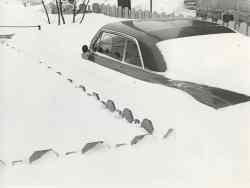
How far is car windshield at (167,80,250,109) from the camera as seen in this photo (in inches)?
161

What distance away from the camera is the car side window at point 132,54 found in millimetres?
5133

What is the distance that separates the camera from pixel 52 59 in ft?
26.6

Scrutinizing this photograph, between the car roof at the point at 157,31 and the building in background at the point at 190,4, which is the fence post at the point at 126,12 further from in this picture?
the car roof at the point at 157,31

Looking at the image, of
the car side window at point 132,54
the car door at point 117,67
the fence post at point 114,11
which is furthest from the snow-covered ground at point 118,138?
the fence post at point 114,11

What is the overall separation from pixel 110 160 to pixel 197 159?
2.35ft

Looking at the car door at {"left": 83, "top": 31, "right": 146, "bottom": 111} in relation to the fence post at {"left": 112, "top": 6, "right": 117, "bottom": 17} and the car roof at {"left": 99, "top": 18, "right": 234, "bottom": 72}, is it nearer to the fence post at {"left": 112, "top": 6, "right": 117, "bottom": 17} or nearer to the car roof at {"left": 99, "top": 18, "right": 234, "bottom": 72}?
the car roof at {"left": 99, "top": 18, "right": 234, "bottom": 72}

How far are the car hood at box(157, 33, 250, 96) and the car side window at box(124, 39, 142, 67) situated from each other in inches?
13.9

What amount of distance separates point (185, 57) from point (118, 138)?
4.67 ft

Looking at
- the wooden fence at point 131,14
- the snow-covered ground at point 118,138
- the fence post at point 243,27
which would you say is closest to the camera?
the snow-covered ground at point 118,138

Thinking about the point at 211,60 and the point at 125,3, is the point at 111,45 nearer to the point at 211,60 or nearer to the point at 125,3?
the point at 211,60

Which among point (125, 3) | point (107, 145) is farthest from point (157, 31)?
point (125, 3)

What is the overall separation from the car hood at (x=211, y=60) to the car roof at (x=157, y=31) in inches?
3.4

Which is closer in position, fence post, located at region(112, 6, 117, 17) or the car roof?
the car roof

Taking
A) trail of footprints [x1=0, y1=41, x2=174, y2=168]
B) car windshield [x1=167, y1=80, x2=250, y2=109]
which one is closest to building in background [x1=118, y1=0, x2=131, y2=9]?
trail of footprints [x1=0, y1=41, x2=174, y2=168]
